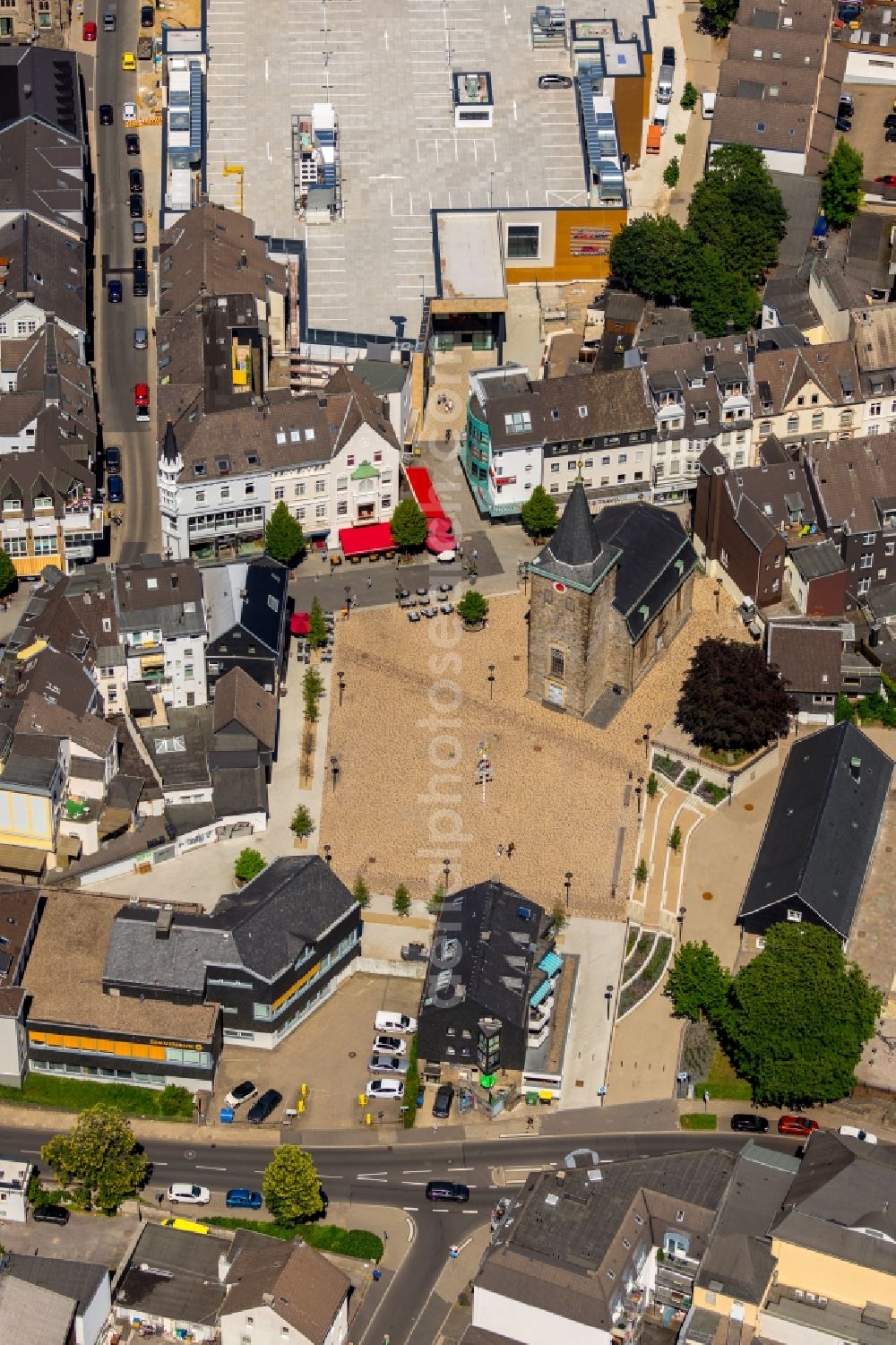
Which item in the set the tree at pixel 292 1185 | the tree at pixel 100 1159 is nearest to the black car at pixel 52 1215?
the tree at pixel 100 1159

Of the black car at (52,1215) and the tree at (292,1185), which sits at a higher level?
the tree at (292,1185)

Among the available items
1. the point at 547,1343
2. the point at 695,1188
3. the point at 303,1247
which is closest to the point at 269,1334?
the point at 303,1247

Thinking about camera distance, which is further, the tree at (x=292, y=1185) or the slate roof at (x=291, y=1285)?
the tree at (x=292, y=1185)

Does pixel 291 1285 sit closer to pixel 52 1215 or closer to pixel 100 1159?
pixel 100 1159

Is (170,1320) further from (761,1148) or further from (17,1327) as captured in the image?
(761,1148)

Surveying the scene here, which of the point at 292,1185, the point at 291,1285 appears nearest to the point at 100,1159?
the point at 292,1185

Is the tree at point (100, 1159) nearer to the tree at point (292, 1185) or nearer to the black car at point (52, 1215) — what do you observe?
the black car at point (52, 1215)
